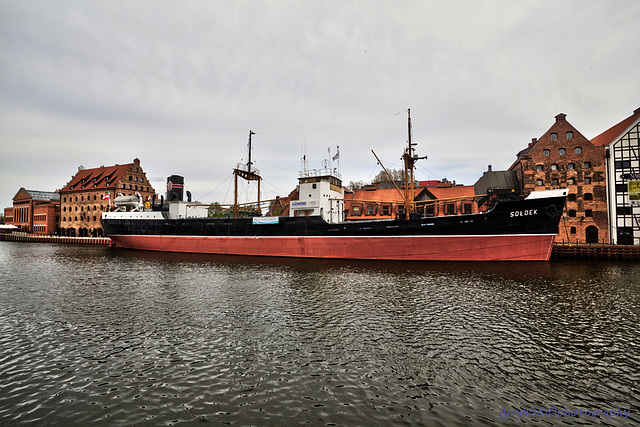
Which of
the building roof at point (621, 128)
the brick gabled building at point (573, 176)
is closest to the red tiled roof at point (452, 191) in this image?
the brick gabled building at point (573, 176)

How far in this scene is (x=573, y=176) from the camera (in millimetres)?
39469

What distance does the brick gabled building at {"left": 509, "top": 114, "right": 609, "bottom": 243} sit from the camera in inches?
1492

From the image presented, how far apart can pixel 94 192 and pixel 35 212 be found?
2337 centimetres

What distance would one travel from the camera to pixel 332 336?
32.8 ft

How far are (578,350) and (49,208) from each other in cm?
9848

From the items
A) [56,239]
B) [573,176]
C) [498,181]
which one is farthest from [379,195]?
[56,239]

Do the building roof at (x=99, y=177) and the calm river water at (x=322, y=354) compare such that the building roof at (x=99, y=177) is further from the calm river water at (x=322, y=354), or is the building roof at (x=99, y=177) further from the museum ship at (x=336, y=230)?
the calm river water at (x=322, y=354)

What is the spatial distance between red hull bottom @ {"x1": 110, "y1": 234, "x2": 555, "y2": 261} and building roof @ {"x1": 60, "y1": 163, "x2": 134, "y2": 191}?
44.0 metres

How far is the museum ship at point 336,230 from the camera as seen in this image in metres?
24.7

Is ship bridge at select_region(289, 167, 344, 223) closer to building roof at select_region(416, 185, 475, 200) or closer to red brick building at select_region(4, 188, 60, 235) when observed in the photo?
building roof at select_region(416, 185, 475, 200)

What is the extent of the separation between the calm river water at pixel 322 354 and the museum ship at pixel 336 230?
8052 millimetres

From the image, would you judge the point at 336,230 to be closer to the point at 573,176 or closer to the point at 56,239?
the point at 573,176

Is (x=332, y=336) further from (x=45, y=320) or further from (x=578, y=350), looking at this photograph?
(x=45, y=320)

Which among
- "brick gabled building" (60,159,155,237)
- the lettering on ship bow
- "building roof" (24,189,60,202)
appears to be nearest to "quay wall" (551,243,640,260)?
the lettering on ship bow
